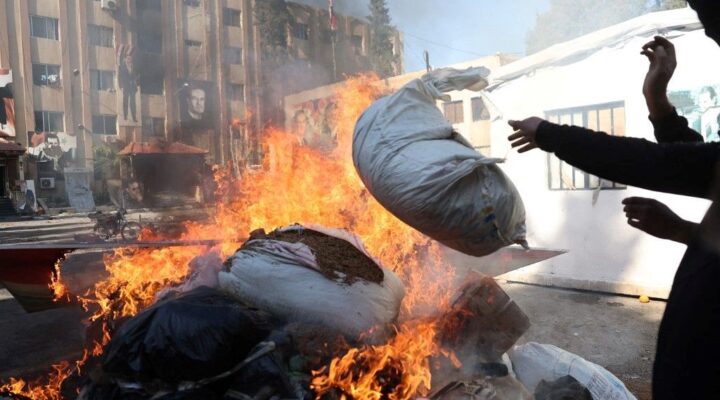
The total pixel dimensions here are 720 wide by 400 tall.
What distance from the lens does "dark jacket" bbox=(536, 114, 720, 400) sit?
1.03 meters

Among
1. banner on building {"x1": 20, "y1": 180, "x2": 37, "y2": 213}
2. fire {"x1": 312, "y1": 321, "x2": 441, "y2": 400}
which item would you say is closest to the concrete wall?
fire {"x1": 312, "y1": 321, "x2": 441, "y2": 400}

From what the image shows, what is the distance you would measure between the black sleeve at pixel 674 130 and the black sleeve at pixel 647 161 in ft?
1.70

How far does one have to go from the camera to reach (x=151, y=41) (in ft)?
25.7

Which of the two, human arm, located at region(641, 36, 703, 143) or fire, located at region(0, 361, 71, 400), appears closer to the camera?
human arm, located at region(641, 36, 703, 143)

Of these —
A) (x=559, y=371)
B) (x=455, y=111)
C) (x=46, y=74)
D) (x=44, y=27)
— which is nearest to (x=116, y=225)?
(x=455, y=111)

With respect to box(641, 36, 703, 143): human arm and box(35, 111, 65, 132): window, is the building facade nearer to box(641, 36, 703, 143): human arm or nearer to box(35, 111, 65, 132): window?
box(641, 36, 703, 143): human arm

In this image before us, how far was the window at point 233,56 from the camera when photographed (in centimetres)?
874

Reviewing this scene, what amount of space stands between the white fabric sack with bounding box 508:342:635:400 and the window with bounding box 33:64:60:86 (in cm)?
2482

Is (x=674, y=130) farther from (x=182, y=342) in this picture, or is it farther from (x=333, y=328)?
(x=182, y=342)

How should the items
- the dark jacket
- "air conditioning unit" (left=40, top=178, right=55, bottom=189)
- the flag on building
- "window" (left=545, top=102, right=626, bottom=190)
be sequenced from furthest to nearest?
"air conditioning unit" (left=40, top=178, right=55, bottom=189) < the flag on building < "window" (left=545, top=102, right=626, bottom=190) < the dark jacket

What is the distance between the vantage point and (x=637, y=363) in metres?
3.76

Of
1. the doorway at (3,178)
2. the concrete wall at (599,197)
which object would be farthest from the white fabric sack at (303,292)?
the doorway at (3,178)

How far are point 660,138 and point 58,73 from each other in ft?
83.7

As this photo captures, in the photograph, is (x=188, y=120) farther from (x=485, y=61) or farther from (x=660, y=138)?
(x=660, y=138)
